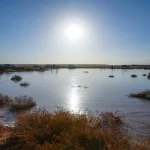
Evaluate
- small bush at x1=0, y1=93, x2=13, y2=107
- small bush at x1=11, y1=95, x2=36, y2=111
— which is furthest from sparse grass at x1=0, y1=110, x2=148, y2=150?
small bush at x1=0, y1=93, x2=13, y2=107

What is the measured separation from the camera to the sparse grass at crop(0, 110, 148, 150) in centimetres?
735

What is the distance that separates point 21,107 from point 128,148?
1243 centimetres

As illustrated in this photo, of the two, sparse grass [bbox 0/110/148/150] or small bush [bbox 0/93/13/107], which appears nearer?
sparse grass [bbox 0/110/148/150]

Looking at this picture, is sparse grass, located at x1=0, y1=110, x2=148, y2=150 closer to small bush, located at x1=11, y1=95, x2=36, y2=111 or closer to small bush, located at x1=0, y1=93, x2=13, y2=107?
small bush, located at x1=11, y1=95, x2=36, y2=111

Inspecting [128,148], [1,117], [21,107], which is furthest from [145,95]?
[128,148]

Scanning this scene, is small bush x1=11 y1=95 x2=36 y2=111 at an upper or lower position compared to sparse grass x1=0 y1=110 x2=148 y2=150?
lower

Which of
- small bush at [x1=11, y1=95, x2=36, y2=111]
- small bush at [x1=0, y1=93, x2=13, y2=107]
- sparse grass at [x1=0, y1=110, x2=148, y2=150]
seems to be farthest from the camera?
small bush at [x1=0, y1=93, x2=13, y2=107]

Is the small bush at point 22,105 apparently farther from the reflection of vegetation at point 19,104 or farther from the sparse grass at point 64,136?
the sparse grass at point 64,136

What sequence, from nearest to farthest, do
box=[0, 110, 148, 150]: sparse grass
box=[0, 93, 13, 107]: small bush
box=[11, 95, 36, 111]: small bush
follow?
1. box=[0, 110, 148, 150]: sparse grass
2. box=[11, 95, 36, 111]: small bush
3. box=[0, 93, 13, 107]: small bush

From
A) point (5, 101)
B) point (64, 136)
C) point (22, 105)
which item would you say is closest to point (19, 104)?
point (22, 105)

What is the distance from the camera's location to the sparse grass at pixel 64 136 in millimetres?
7348

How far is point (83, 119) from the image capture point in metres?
9.62

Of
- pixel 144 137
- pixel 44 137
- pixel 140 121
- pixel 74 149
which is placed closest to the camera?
pixel 74 149

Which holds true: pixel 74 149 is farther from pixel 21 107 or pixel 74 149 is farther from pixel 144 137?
pixel 21 107
